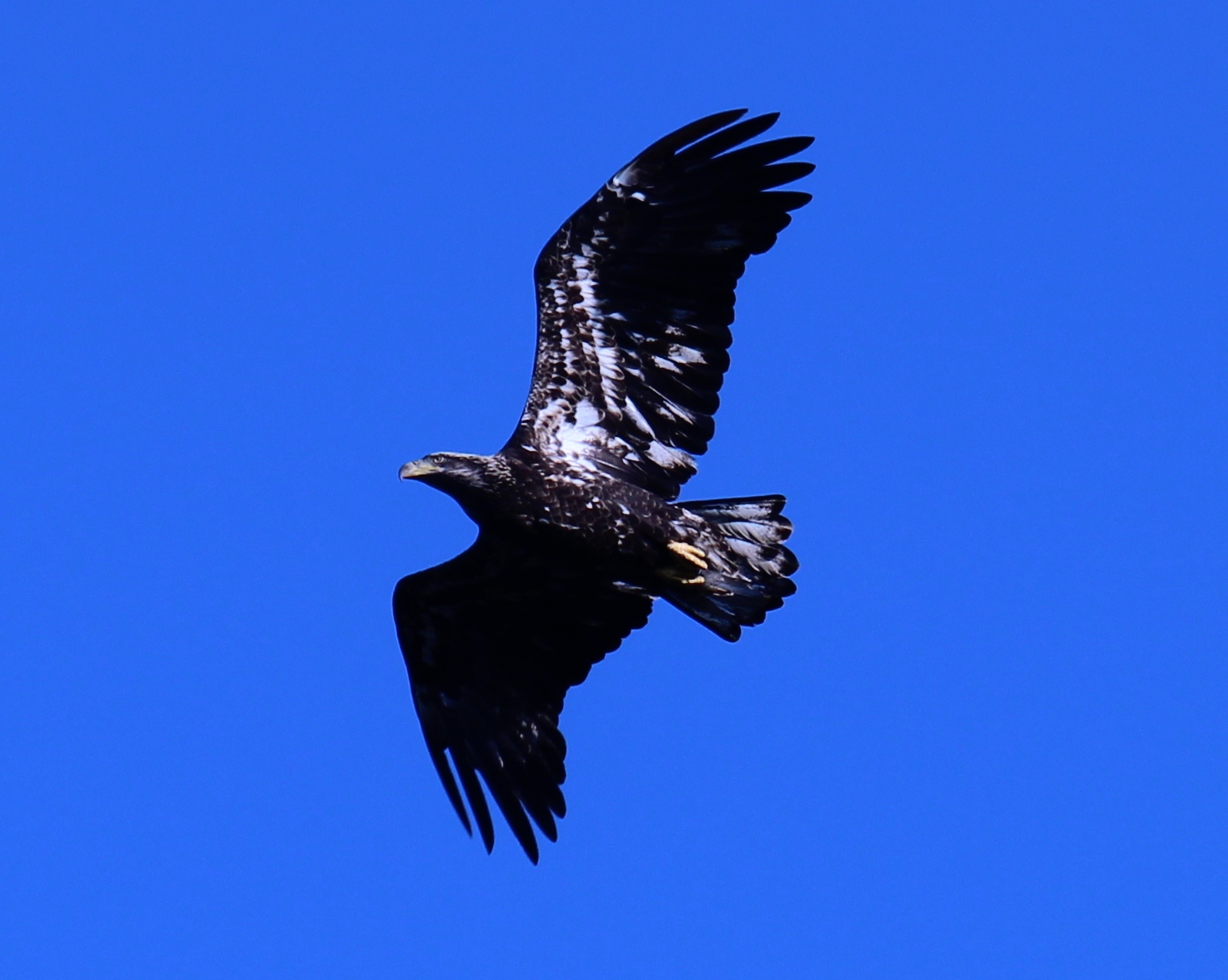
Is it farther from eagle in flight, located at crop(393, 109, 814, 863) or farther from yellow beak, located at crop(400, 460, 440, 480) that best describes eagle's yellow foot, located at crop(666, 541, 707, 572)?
yellow beak, located at crop(400, 460, 440, 480)

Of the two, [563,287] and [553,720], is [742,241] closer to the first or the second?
[563,287]

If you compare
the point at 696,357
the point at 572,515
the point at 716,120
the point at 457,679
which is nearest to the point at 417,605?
the point at 457,679

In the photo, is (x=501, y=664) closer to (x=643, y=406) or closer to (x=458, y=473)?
(x=458, y=473)

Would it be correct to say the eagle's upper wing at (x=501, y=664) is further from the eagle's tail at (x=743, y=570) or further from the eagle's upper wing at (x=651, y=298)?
the eagle's upper wing at (x=651, y=298)

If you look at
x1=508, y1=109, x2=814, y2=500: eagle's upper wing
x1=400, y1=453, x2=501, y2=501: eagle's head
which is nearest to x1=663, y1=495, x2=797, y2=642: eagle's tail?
x1=508, y1=109, x2=814, y2=500: eagle's upper wing

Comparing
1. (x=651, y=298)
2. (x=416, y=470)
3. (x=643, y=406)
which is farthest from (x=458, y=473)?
(x=651, y=298)

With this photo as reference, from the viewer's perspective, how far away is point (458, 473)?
13.7 metres

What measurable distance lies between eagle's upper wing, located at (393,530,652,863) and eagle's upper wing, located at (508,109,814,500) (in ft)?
3.24

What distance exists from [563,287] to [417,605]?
2423mm

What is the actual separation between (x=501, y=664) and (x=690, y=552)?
1796 millimetres

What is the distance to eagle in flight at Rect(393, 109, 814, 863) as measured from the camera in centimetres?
1401

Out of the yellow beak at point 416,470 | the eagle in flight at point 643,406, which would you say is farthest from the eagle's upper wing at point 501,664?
the yellow beak at point 416,470

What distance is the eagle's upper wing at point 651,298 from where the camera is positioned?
46.5ft

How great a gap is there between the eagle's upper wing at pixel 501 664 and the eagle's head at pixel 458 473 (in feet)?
2.58
